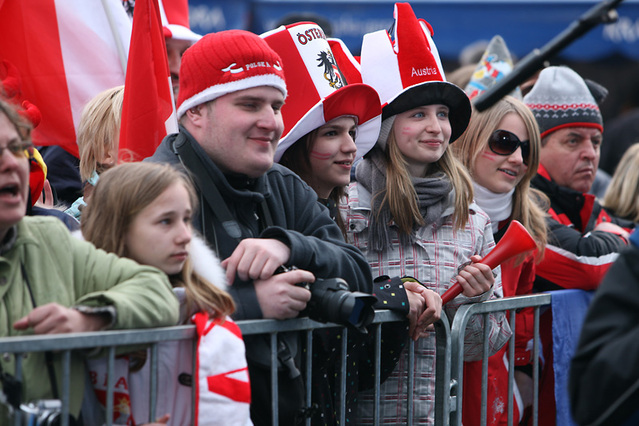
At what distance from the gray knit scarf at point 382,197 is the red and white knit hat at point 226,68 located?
3.15 ft

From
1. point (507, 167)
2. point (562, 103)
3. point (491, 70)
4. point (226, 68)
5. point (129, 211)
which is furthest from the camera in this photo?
point (491, 70)

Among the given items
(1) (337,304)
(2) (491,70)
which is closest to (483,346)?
(1) (337,304)

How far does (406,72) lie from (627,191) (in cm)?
268

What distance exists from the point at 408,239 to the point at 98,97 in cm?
162

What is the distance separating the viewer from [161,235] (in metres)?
2.80

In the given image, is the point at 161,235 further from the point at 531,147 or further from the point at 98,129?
the point at 531,147

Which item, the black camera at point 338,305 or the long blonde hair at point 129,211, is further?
the black camera at point 338,305

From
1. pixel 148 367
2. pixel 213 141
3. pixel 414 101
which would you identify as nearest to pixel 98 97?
pixel 213 141

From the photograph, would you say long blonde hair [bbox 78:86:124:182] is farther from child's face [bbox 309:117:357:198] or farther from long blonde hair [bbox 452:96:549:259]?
long blonde hair [bbox 452:96:549:259]

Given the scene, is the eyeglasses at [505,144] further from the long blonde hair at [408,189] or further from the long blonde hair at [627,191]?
the long blonde hair at [627,191]

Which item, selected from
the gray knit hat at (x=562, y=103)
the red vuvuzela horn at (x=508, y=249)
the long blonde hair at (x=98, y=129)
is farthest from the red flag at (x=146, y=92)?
the gray knit hat at (x=562, y=103)

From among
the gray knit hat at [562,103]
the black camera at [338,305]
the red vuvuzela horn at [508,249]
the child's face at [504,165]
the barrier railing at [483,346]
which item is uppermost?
the gray knit hat at [562,103]

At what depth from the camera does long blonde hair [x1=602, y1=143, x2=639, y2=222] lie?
20.7 ft

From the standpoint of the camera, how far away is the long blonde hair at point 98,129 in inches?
157
